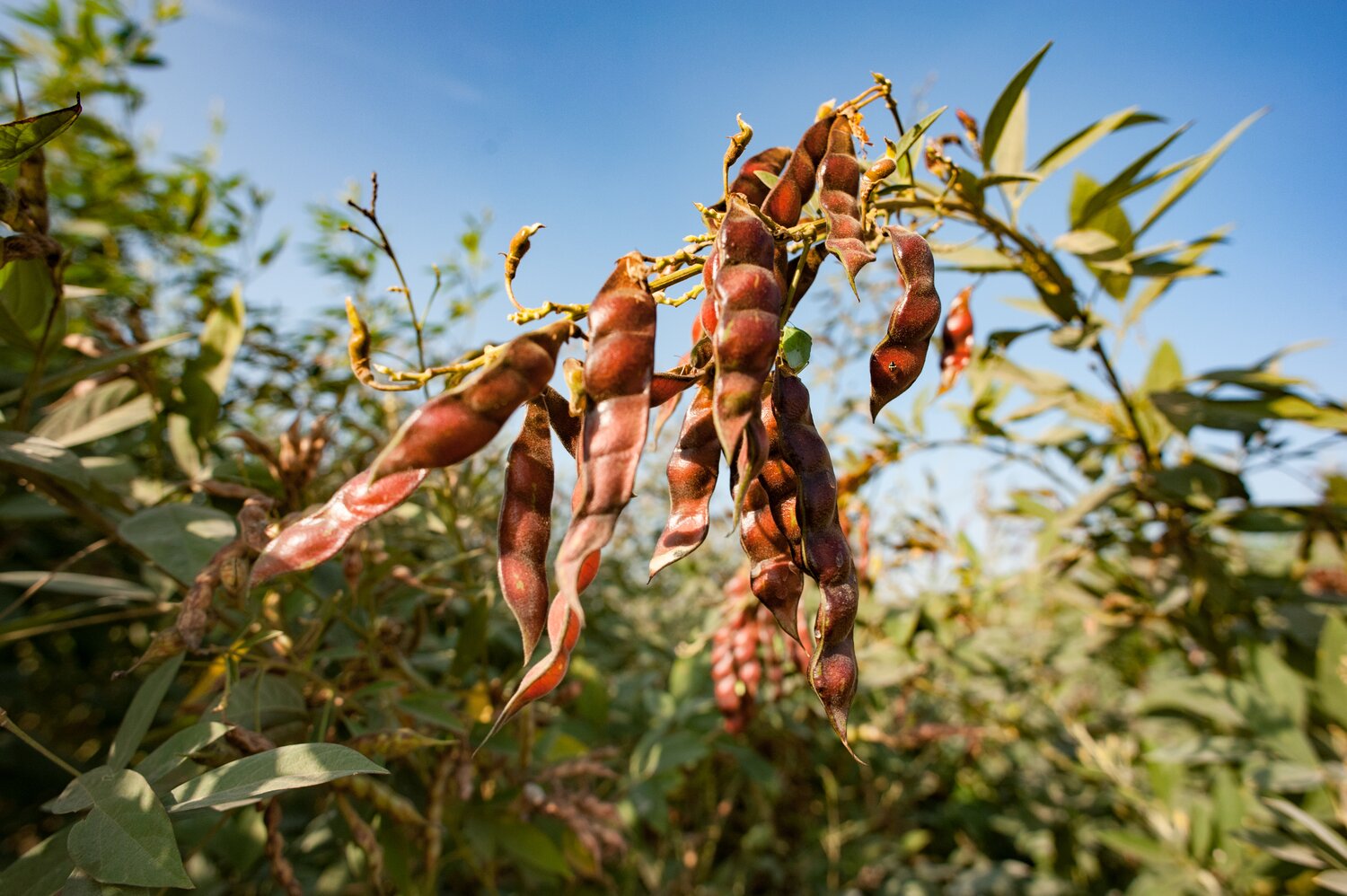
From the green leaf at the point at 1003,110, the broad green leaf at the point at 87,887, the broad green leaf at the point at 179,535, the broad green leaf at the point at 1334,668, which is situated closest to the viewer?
the broad green leaf at the point at 87,887

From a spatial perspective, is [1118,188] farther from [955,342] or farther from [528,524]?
[528,524]

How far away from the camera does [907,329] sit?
0.70 metres

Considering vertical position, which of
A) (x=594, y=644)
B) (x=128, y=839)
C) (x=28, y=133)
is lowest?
(x=594, y=644)

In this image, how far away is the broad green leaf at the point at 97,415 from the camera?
1.39 m

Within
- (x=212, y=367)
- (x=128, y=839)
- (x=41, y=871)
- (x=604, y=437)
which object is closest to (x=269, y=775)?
(x=128, y=839)

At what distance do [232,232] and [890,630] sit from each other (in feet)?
7.80

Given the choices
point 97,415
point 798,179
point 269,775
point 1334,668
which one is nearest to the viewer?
point 269,775

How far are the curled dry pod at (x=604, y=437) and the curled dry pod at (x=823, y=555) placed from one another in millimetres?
166

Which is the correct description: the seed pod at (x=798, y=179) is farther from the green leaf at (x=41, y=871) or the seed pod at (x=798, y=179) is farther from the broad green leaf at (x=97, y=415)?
the broad green leaf at (x=97, y=415)

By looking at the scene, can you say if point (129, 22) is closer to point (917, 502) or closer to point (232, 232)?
point (232, 232)

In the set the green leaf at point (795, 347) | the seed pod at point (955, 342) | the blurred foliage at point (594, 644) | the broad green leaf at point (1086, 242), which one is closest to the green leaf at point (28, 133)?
the blurred foliage at point (594, 644)

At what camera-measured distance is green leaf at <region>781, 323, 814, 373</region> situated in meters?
0.76

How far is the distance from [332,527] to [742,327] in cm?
42

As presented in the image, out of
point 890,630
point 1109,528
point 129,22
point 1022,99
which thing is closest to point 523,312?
point 1022,99
